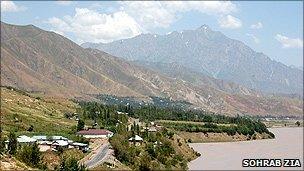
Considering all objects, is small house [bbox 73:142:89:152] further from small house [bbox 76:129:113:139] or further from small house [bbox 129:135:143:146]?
small house [bbox 76:129:113:139]

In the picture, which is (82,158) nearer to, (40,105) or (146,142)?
(146,142)

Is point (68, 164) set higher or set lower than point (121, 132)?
lower

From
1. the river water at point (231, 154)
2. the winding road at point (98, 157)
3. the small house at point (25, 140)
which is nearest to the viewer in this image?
the winding road at point (98, 157)

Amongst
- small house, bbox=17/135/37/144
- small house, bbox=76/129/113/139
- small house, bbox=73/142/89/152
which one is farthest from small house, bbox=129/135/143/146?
small house, bbox=17/135/37/144

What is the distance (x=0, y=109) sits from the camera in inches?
6324

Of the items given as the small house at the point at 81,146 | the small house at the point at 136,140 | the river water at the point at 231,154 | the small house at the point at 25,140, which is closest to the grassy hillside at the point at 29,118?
the small house at the point at 25,140

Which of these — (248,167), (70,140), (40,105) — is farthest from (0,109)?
(248,167)

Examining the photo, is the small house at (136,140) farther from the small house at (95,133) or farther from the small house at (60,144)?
the small house at (60,144)

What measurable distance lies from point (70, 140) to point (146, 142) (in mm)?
21177

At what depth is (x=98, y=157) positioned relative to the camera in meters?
98.7

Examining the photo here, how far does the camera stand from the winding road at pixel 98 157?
9075cm

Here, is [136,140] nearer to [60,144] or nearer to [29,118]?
[60,144]

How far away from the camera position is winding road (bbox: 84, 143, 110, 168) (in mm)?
90750

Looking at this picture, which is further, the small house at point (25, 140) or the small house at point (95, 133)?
the small house at point (95, 133)
